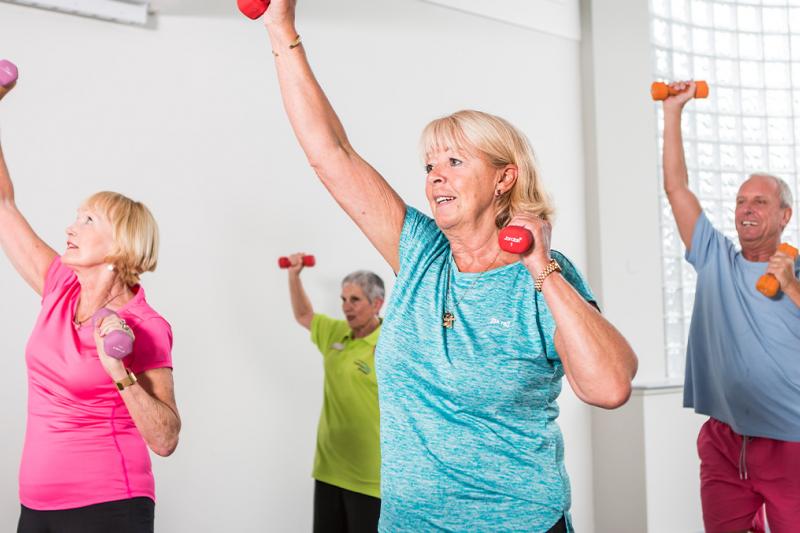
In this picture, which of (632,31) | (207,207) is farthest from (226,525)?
(632,31)

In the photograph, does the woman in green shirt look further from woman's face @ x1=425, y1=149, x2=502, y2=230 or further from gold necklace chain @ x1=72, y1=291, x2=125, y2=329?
woman's face @ x1=425, y1=149, x2=502, y2=230

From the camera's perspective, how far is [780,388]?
2.81 meters

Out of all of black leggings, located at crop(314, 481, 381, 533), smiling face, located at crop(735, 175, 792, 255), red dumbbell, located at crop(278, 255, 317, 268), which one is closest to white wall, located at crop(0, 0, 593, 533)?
red dumbbell, located at crop(278, 255, 317, 268)

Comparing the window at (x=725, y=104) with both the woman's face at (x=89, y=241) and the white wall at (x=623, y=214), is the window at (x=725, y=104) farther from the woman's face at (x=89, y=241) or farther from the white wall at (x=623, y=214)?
the woman's face at (x=89, y=241)

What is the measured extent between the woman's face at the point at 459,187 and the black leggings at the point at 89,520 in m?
1.01

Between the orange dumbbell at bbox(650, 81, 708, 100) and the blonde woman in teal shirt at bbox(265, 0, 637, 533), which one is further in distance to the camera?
the orange dumbbell at bbox(650, 81, 708, 100)

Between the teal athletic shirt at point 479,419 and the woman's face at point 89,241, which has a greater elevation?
the woman's face at point 89,241

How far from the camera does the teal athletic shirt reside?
1337mm

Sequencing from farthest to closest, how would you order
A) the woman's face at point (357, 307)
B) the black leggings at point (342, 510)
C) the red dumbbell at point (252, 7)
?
the woman's face at point (357, 307) < the black leggings at point (342, 510) < the red dumbbell at point (252, 7)

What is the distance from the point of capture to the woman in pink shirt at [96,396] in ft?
6.10

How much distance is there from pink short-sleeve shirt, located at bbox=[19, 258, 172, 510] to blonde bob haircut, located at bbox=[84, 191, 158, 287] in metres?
0.14

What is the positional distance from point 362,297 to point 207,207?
73 centimetres

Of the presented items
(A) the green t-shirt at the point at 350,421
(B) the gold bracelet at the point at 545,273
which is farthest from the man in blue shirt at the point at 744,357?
Result: (B) the gold bracelet at the point at 545,273

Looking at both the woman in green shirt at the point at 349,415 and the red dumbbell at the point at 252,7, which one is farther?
the woman in green shirt at the point at 349,415
